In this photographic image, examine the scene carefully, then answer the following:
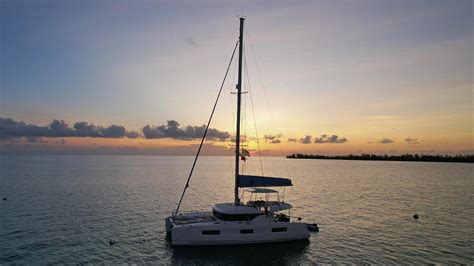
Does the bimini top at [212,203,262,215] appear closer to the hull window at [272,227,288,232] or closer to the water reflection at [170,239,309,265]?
the hull window at [272,227,288,232]

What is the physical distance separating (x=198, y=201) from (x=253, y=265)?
30.0 meters

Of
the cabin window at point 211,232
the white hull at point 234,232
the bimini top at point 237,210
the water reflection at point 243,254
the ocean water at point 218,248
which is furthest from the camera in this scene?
the bimini top at point 237,210

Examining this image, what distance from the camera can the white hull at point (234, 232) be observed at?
82.6 feet

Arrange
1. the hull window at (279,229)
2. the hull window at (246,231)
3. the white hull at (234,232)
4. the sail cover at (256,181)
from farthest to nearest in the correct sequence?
the sail cover at (256,181) < the hull window at (279,229) < the hull window at (246,231) < the white hull at (234,232)

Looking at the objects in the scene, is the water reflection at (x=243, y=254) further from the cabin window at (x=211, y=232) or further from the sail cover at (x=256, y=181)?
the sail cover at (x=256, y=181)

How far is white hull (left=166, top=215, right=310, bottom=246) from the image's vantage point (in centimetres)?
2517

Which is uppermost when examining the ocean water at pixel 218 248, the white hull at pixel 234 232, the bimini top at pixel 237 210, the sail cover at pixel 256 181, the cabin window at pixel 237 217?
the sail cover at pixel 256 181

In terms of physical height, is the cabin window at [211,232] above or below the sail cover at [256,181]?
below

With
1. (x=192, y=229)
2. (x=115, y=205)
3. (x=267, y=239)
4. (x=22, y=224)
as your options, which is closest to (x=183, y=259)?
(x=192, y=229)

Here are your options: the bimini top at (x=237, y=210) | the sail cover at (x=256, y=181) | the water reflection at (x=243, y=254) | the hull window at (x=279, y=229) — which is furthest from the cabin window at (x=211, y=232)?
the hull window at (x=279, y=229)

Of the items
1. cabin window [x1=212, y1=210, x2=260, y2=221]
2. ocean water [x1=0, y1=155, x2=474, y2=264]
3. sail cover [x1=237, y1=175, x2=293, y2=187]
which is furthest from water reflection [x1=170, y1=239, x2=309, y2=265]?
sail cover [x1=237, y1=175, x2=293, y2=187]

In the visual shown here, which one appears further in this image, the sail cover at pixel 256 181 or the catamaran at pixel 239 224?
the sail cover at pixel 256 181

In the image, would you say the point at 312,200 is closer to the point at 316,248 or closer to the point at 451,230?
the point at 451,230

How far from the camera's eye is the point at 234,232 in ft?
84.5
